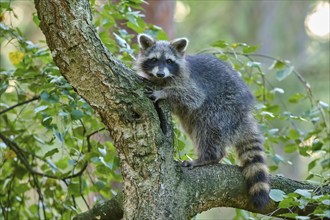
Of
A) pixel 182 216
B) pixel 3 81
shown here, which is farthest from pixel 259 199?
pixel 3 81

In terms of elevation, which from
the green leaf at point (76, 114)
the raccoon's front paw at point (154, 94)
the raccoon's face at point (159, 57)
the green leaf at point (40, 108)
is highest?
the raccoon's face at point (159, 57)

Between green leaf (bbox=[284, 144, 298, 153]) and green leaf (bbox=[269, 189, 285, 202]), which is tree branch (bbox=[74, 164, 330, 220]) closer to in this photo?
green leaf (bbox=[269, 189, 285, 202])

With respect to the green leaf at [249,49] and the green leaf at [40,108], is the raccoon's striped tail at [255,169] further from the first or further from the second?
the green leaf at [40,108]

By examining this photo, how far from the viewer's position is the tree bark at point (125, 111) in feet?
10.9

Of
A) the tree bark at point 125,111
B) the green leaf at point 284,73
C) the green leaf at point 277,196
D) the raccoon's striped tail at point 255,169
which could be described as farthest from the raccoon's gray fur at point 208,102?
the green leaf at point 277,196

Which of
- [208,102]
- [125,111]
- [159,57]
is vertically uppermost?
[159,57]

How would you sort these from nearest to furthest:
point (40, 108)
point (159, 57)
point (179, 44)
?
point (40, 108) < point (159, 57) < point (179, 44)

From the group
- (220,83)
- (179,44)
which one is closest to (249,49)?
(220,83)

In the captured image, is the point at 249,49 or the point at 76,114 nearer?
the point at 76,114

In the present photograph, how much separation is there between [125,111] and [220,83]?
1.48 metres

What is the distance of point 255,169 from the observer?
13.3 feet

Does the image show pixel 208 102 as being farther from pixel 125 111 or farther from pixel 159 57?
pixel 125 111

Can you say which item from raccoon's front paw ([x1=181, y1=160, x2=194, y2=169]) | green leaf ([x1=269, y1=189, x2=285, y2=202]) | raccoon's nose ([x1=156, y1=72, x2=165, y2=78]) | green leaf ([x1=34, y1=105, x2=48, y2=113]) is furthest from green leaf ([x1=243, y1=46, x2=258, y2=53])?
green leaf ([x1=269, y1=189, x2=285, y2=202])

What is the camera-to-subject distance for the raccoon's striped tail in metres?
3.89
